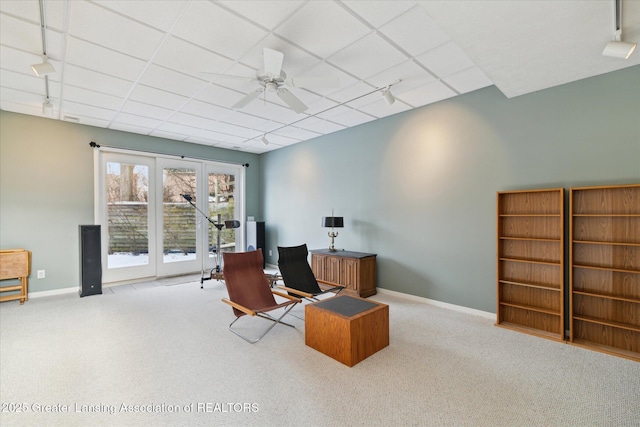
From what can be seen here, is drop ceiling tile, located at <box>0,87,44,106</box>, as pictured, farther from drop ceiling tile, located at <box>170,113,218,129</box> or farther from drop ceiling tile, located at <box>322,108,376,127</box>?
drop ceiling tile, located at <box>322,108,376,127</box>

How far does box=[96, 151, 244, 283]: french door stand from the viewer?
219 inches

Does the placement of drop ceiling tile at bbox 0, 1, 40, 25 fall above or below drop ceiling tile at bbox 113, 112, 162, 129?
below

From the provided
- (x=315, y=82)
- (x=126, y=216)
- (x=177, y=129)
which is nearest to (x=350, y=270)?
(x=315, y=82)

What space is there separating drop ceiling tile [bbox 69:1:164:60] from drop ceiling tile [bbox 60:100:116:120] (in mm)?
2101

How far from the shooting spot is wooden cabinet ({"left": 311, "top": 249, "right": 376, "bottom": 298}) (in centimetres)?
470

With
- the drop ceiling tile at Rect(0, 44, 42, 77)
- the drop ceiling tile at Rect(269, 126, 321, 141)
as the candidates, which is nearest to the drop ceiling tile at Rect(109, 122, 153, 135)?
the drop ceiling tile at Rect(0, 44, 42, 77)

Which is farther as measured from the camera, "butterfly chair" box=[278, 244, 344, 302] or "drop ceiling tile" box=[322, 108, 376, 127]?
"drop ceiling tile" box=[322, 108, 376, 127]

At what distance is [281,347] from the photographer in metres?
3.03

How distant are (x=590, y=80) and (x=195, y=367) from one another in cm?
496

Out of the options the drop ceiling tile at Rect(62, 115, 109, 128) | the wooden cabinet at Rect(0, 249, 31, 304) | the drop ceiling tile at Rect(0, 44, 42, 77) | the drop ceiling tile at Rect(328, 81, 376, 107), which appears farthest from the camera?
the drop ceiling tile at Rect(62, 115, 109, 128)

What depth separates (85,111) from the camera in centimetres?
450

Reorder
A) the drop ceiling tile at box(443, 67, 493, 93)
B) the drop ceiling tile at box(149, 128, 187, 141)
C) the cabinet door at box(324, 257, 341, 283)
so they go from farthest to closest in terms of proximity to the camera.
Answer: the drop ceiling tile at box(149, 128, 187, 141) → the cabinet door at box(324, 257, 341, 283) → the drop ceiling tile at box(443, 67, 493, 93)

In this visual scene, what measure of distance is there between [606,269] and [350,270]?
3.05 m

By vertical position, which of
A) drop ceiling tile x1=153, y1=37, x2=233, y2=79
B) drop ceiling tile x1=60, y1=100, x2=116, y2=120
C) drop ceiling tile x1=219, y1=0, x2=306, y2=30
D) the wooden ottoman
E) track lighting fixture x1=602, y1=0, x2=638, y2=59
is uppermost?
drop ceiling tile x1=60, y1=100, x2=116, y2=120
